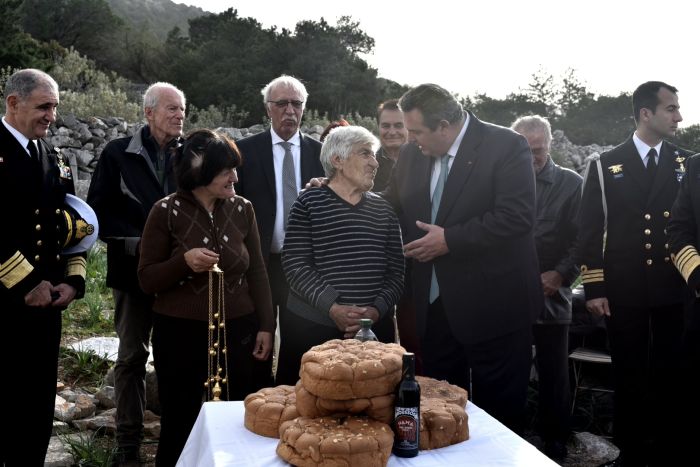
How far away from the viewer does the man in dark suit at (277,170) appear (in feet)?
13.7

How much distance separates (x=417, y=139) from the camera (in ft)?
11.0

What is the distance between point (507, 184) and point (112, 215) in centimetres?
230

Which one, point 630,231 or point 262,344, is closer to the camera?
point 262,344

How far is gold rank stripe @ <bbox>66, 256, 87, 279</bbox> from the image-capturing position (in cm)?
365

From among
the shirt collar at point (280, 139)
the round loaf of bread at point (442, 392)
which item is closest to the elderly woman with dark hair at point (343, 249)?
the round loaf of bread at point (442, 392)

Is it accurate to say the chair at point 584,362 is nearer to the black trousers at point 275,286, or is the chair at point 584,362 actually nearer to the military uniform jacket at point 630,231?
the military uniform jacket at point 630,231

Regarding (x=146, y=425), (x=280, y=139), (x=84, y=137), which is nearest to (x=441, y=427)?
(x=280, y=139)

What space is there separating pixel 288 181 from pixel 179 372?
5.02 ft

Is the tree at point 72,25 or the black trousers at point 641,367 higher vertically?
the tree at point 72,25

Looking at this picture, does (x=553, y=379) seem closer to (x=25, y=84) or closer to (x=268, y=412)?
(x=268, y=412)

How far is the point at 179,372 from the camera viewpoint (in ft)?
10.4

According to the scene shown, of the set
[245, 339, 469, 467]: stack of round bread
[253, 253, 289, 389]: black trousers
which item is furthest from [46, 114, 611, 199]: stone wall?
[245, 339, 469, 467]: stack of round bread

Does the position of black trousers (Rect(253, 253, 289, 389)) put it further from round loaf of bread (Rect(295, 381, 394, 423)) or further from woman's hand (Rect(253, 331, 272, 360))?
round loaf of bread (Rect(295, 381, 394, 423))

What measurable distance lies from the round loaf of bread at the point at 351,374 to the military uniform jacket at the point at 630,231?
2432mm
